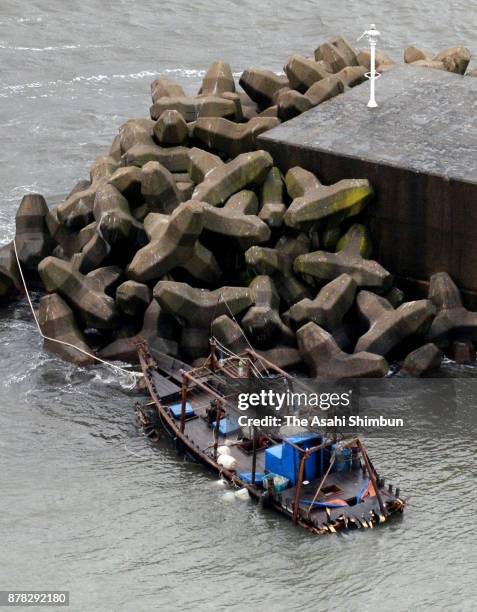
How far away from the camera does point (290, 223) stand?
29.6 m

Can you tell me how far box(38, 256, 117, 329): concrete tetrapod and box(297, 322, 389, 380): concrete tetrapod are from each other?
3995 mm

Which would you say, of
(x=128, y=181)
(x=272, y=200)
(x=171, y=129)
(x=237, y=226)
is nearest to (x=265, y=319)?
(x=237, y=226)

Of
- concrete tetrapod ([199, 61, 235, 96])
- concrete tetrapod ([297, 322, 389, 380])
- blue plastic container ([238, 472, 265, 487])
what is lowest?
blue plastic container ([238, 472, 265, 487])

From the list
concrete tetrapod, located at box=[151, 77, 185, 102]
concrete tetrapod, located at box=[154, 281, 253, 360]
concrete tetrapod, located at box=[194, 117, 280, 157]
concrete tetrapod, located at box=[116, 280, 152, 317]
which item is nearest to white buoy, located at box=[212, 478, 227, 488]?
concrete tetrapod, located at box=[154, 281, 253, 360]

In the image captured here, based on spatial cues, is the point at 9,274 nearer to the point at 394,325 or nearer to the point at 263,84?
the point at 263,84

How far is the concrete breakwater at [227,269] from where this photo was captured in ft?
93.0

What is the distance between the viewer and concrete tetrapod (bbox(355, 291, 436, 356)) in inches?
1105

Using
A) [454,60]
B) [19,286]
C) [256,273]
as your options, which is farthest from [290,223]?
[454,60]

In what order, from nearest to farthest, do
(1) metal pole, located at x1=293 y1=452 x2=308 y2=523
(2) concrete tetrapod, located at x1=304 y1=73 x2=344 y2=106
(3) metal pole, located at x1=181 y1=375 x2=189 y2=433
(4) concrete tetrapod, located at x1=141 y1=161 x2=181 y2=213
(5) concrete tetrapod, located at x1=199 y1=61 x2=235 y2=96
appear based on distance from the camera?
(1) metal pole, located at x1=293 y1=452 x2=308 y2=523 < (3) metal pole, located at x1=181 y1=375 x2=189 y2=433 < (4) concrete tetrapod, located at x1=141 y1=161 x2=181 y2=213 < (2) concrete tetrapod, located at x1=304 y1=73 x2=344 y2=106 < (5) concrete tetrapod, located at x1=199 y1=61 x2=235 y2=96

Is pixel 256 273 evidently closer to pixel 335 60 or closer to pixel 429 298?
pixel 429 298

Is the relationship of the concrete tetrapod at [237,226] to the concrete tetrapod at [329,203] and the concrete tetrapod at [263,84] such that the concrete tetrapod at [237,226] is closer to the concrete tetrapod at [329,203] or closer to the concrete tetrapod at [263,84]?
the concrete tetrapod at [329,203]

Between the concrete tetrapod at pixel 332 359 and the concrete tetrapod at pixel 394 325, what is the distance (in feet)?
1.40

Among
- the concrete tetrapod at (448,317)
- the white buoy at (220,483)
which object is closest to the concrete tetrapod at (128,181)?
the concrete tetrapod at (448,317)

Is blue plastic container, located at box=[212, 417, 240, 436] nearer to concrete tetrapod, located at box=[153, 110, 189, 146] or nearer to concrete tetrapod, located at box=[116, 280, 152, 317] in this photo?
concrete tetrapod, located at box=[116, 280, 152, 317]
